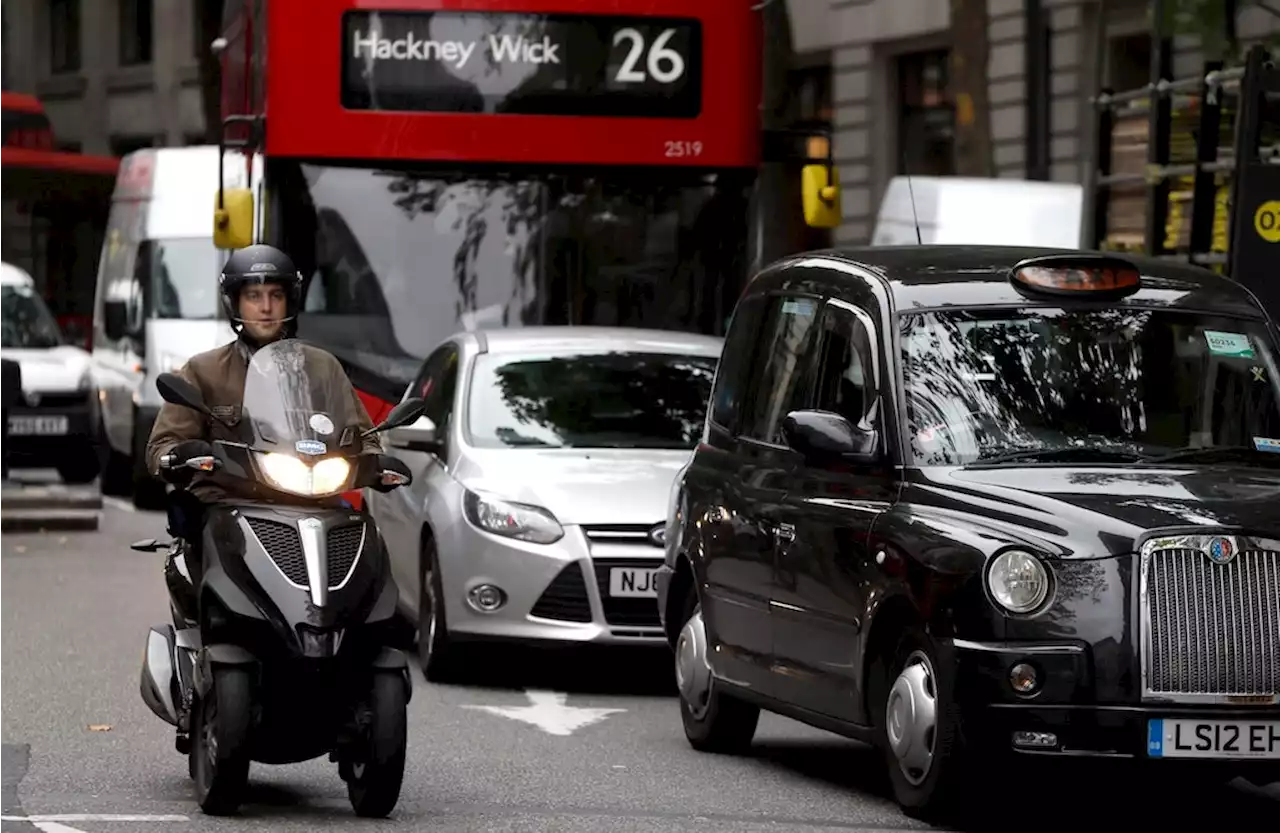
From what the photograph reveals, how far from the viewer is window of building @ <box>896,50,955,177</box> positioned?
34.5 metres

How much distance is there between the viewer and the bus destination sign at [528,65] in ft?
52.3

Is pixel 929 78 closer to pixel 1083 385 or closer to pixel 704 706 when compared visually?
pixel 704 706

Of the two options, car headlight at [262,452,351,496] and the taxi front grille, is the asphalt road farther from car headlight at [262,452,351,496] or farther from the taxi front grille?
car headlight at [262,452,351,496]

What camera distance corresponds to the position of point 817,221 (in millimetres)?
16781

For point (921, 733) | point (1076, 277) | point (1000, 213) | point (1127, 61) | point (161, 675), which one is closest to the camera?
point (921, 733)

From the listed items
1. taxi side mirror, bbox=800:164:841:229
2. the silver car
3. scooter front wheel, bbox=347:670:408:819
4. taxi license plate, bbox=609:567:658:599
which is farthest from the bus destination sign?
scooter front wheel, bbox=347:670:408:819

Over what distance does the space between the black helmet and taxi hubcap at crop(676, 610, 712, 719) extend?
2.34 metres

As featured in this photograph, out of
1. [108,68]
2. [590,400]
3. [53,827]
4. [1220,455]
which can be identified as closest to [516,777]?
[53,827]

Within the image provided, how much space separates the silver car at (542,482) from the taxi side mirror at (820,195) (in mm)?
2093

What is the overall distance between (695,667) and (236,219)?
20.8 ft

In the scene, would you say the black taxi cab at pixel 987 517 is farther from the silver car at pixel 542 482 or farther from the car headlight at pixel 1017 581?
the silver car at pixel 542 482

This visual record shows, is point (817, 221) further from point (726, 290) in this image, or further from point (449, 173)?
point (449, 173)

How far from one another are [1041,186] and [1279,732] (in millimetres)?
13308

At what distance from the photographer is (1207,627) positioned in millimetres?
8461
